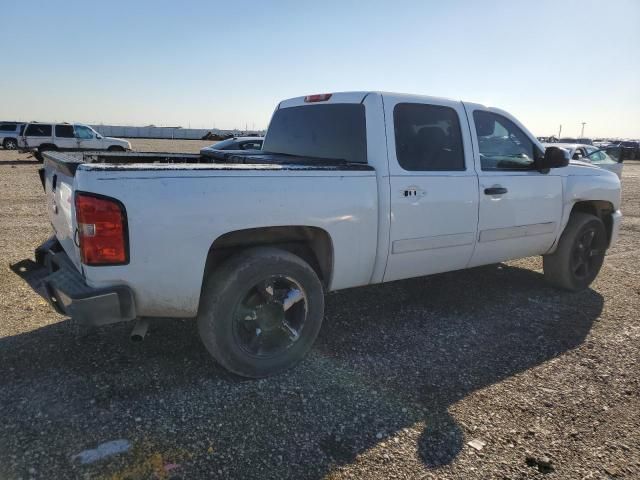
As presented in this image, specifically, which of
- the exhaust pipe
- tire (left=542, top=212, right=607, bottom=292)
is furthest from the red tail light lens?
tire (left=542, top=212, right=607, bottom=292)

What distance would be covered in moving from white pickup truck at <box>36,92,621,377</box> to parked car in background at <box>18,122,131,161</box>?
1938 centimetres

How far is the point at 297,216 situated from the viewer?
3.14m

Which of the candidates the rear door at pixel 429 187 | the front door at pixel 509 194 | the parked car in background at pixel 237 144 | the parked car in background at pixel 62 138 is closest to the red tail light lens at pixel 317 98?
the rear door at pixel 429 187

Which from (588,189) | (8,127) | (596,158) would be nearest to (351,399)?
(588,189)

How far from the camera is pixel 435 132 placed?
404 centimetres

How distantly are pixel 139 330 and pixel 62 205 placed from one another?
0.98m

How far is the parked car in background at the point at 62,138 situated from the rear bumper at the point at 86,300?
20264 millimetres

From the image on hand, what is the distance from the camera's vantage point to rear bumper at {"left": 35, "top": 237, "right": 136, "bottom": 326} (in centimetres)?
263

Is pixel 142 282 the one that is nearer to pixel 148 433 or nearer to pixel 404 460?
pixel 148 433

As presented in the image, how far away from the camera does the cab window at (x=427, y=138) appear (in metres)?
3.79

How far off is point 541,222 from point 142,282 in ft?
12.4

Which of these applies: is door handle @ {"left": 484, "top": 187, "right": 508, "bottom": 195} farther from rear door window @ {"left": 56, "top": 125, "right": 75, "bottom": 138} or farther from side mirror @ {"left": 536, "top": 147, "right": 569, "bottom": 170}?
rear door window @ {"left": 56, "top": 125, "right": 75, "bottom": 138}

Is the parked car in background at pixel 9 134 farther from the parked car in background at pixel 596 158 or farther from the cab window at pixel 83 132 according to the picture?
the parked car in background at pixel 596 158

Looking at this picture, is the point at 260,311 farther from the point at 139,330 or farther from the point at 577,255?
the point at 577,255
